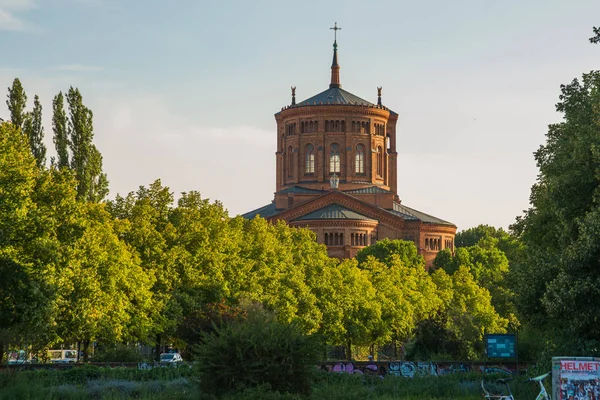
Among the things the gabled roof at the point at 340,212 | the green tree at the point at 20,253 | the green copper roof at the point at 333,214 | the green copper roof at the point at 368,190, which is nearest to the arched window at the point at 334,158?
the green copper roof at the point at 368,190

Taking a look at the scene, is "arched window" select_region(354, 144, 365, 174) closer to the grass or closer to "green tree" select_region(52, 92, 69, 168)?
"green tree" select_region(52, 92, 69, 168)

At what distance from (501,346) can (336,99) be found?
9605cm

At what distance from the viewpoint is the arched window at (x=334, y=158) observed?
452ft

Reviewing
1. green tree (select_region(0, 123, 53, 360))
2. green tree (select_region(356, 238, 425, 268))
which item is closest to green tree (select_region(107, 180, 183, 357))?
green tree (select_region(0, 123, 53, 360))

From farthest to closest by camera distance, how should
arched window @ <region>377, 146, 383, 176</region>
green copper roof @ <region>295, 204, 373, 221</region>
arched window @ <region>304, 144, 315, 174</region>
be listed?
arched window @ <region>377, 146, 383, 176</region> → arched window @ <region>304, 144, 315, 174</region> → green copper roof @ <region>295, 204, 373, 221</region>

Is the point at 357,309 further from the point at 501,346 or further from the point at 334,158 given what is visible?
the point at 334,158

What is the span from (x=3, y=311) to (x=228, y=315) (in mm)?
14642

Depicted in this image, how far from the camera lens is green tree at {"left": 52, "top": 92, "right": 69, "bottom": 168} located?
2264 inches

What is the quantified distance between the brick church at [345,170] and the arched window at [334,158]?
13cm

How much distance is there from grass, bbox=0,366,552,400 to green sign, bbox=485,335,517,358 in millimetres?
8246

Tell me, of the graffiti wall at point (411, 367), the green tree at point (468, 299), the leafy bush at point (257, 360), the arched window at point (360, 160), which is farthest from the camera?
the arched window at point (360, 160)

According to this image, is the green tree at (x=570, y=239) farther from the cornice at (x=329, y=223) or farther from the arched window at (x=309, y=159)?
the arched window at (x=309, y=159)

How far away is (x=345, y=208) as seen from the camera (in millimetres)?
127375

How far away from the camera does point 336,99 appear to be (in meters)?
140
